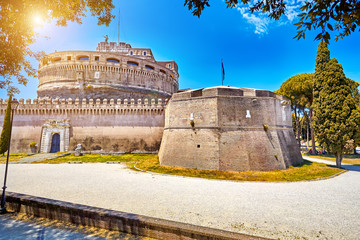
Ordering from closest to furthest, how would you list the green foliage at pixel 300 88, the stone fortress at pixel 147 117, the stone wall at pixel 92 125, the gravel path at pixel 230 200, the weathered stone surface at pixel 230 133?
the gravel path at pixel 230 200 → the weathered stone surface at pixel 230 133 → the stone fortress at pixel 147 117 → the stone wall at pixel 92 125 → the green foliage at pixel 300 88

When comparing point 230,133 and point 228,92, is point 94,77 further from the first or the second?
point 230,133

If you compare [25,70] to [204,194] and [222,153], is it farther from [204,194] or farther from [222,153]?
[222,153]

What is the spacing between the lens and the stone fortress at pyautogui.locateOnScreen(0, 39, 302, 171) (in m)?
15.6

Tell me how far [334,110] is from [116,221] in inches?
856

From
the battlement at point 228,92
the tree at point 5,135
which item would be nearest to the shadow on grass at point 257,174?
the battlement at point 228,92

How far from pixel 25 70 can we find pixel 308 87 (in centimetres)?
3458

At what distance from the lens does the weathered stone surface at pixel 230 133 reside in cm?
1493

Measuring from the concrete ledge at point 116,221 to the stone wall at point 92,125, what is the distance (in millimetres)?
19844

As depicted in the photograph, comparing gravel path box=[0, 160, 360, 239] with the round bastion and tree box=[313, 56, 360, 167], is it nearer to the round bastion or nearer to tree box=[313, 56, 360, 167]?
tree box=[313, 56, 360, 167]

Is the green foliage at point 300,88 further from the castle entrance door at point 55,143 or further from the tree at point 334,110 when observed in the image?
the castle entrance door at point 55,143

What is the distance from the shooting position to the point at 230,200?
8328mm

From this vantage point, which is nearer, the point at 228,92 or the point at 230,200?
the point at 230,200

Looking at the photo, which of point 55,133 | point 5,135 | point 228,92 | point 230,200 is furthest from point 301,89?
point 5,135

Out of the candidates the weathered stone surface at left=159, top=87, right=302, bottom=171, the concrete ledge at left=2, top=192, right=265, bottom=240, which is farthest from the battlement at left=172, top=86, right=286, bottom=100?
the concrete ledge at left=2, top=192, right=265, bottom=240
